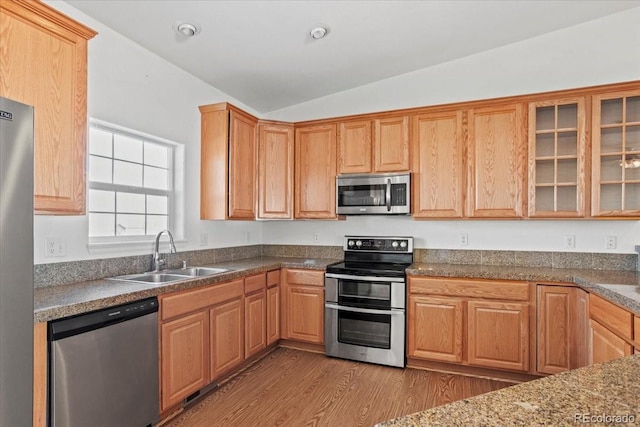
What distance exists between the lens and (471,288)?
2.95 metres

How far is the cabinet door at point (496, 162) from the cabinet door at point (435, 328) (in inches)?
33.7

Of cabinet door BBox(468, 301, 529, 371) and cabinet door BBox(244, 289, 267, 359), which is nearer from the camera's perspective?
cabinet door BBox(468, 301, 529, 371)

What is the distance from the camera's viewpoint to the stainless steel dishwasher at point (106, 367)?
1.66 metres

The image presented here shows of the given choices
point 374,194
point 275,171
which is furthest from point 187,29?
point 374,194

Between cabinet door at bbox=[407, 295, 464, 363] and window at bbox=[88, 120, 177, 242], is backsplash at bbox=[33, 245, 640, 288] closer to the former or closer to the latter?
window at bbox=[88, 120, 177, 242]

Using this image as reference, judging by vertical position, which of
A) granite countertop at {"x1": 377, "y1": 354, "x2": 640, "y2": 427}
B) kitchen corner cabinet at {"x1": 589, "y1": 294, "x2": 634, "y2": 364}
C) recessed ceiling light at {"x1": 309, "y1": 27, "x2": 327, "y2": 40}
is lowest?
kitchen corner cabinet at {"x1": 589, "y1": 294, "x2": 634, "y2": 364}

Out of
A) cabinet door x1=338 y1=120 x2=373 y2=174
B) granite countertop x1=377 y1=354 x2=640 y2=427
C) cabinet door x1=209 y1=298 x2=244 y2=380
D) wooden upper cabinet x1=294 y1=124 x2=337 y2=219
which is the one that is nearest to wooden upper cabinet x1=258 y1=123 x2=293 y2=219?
wooden upper cabinet x1=294 y1=124 x2=337 y2=219

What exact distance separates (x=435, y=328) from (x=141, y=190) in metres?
2.69

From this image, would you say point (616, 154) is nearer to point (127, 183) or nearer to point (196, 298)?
point (196, 298)

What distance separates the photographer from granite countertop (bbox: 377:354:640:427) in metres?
0.67

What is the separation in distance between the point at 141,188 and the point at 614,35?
164 inches

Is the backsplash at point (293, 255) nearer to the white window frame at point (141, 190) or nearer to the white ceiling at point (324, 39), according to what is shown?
the white window frame at point (141, 190)

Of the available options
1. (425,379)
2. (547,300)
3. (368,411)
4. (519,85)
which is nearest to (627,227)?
(547,300)

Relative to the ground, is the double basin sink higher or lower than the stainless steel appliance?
higher
